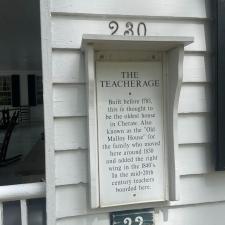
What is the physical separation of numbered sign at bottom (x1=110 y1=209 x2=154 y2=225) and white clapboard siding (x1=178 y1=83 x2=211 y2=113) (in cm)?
48

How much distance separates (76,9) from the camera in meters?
1.56

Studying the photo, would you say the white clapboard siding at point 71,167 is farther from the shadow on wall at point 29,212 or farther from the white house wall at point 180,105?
the shadow on wall at point 29,212

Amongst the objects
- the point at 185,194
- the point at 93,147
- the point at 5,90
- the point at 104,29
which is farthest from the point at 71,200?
the point at 5,90

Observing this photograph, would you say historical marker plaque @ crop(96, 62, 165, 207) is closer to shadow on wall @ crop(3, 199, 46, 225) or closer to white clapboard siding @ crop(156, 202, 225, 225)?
white clapboard siding @ crop(156, 202, 225, 225)

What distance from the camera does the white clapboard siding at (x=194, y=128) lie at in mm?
1697

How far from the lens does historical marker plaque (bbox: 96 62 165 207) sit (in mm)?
1605

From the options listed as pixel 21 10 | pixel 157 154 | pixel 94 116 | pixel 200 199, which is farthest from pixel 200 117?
pixel 21 10

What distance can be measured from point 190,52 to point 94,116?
1.72ft

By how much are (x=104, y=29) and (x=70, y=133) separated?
46 cm

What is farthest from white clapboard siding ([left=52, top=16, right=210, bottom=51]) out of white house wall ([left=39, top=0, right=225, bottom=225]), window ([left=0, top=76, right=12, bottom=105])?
window ([left=0, top=76, right=12, bottom=105])

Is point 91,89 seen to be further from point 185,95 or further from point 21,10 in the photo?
point 21,10

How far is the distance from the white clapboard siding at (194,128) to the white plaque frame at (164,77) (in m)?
0.06

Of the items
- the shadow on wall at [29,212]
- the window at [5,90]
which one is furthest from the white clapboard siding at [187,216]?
the window at [5,90]

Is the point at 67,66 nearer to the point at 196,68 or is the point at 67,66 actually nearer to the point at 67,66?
the point at 67,66
